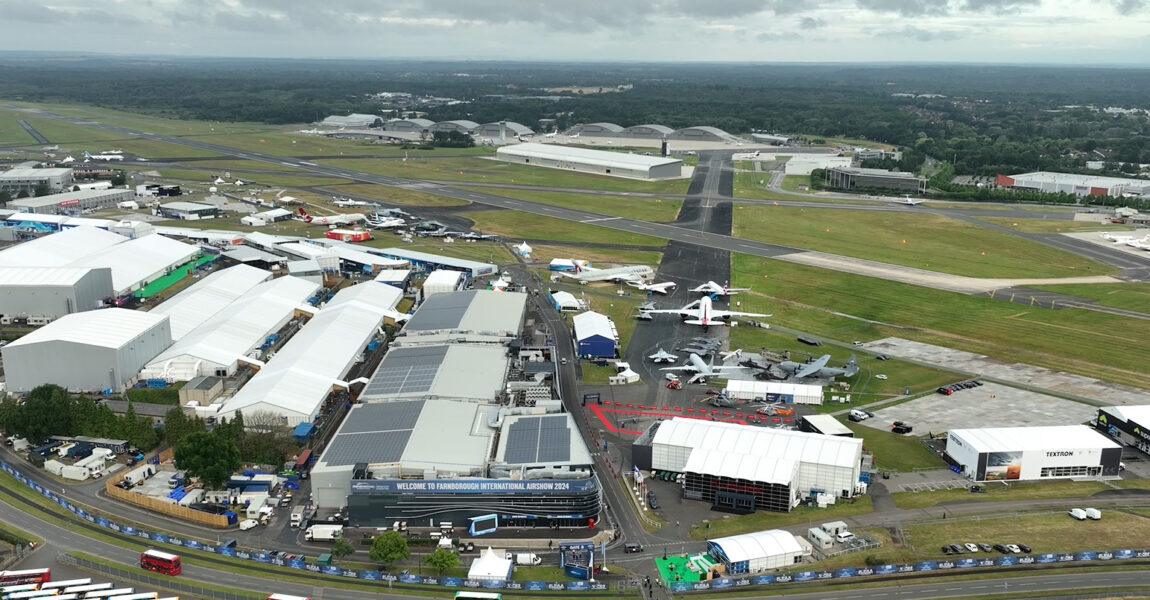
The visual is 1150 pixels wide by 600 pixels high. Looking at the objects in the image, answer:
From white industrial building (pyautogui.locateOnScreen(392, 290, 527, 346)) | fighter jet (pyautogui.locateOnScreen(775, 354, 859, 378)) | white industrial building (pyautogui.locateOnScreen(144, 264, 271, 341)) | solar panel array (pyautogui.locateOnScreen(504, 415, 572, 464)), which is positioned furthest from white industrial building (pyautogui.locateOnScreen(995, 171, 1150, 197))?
white industrial building (pyautogui.locateOnScreen(144, 264, 271, 341))

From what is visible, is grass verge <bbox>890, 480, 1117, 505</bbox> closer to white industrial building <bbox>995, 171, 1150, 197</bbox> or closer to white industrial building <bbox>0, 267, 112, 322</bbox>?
white industrial building <bbox>0, 267, 112, 322</bbox>

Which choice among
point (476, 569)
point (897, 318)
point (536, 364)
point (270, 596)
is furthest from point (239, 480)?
point (897, 318)

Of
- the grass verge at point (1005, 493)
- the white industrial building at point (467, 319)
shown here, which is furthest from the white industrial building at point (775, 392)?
the white industrial building at point (467, 319)

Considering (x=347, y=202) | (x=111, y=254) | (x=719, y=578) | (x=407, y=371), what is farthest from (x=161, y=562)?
(x=347, y=202)

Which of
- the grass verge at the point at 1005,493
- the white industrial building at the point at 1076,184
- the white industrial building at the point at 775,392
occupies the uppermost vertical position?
the white industrial building at the point at 1076,184

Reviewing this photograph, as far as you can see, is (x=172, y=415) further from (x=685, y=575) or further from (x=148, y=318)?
(x=685, y=575)

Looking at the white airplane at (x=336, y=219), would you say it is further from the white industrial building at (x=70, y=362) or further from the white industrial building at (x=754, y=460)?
the white industrial building at (x=754, y=460)

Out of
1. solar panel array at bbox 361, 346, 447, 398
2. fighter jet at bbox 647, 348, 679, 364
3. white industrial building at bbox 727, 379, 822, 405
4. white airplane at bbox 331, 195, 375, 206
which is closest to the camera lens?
solar panel array at bbox 361, 346, 447, 398
